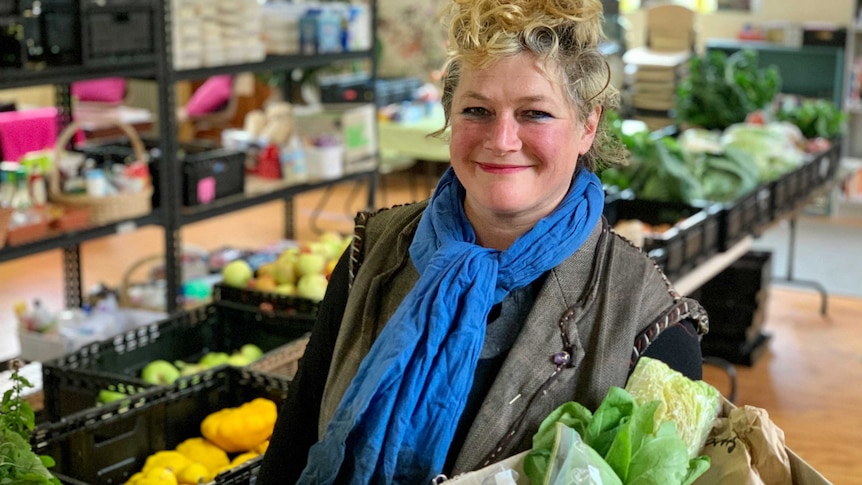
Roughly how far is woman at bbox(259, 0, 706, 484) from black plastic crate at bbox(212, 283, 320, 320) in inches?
62.0

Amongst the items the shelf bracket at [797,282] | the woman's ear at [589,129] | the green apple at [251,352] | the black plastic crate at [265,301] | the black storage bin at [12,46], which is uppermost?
the black storage bin at [12,46]

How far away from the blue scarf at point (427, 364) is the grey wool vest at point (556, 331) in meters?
0.05

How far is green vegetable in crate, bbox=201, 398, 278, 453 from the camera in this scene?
8.28 ft

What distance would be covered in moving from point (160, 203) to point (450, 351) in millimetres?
2988

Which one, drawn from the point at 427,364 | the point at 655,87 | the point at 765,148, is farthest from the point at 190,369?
the point at 655,87

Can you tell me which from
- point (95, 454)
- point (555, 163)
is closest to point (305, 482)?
point (555, 163)

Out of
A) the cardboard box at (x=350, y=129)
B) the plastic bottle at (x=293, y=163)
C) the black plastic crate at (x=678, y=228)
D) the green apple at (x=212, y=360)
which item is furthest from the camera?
the cardboard box at (x=350, y=129)

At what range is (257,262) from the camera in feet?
14.3

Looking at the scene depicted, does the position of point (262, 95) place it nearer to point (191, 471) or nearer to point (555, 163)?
point (191, 471)

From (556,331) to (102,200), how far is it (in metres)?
2.80

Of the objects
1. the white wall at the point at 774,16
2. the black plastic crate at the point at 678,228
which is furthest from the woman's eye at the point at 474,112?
the white wall at the point at 774,16

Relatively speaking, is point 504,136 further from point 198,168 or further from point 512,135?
point 198,168

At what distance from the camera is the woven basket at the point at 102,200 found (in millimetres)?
4086

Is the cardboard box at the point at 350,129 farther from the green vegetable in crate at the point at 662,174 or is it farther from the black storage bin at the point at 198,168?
the green vegetable in crate at the point at 662,174
